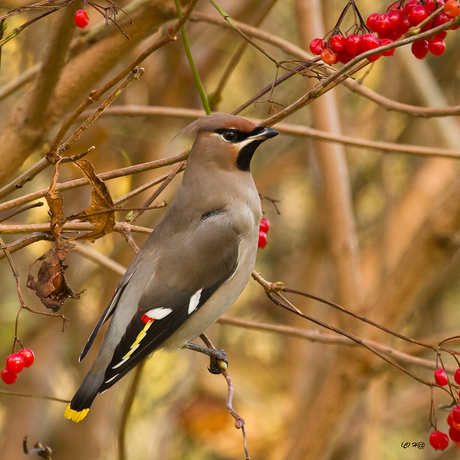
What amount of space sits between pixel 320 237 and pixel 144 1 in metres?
2.71

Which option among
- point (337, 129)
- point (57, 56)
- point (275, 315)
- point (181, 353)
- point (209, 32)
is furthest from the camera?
point (275, 315)

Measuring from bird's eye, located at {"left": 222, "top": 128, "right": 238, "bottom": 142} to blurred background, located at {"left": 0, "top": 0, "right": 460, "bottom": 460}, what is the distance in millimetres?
Result: 134

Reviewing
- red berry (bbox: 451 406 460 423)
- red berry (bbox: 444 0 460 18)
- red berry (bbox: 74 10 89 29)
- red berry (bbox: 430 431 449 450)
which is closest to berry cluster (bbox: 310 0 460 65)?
red berry (bbox: 444 0 460 18)

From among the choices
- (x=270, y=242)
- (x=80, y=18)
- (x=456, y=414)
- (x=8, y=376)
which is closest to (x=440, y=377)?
(x=456, y=414)

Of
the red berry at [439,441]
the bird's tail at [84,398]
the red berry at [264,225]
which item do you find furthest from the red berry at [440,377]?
the bird's tail at [84,398]

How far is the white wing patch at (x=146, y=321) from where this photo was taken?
208cm

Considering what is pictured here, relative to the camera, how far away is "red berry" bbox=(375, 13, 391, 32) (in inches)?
69.7

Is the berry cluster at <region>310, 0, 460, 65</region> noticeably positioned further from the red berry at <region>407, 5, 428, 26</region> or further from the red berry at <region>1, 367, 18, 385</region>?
the red berry at <region>1, 367, 18, 385</region>

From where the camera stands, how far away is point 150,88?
3.95 m

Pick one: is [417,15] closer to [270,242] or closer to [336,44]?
[336,44]

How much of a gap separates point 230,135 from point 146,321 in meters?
0.74

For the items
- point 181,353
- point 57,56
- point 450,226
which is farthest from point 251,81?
point 57,56

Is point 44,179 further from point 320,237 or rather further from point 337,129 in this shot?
point 337,129

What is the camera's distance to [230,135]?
2385mm
